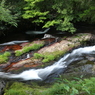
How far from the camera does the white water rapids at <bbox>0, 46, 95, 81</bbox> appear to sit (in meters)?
6.98

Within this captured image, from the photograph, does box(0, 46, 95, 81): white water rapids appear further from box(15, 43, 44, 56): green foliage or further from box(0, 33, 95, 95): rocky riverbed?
box(15, 43, 44, 56): green foliage

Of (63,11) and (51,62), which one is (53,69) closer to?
(51,62)

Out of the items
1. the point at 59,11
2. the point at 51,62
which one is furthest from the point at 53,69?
the point at 59,11

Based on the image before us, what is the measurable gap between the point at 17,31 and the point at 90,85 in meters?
13.4

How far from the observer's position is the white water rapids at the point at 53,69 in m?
6.98

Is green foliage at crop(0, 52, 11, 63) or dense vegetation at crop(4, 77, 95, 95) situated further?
green foliage at crop(0, 52, 11, 63)

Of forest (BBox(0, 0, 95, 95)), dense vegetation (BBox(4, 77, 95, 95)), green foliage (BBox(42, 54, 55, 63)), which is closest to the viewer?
dense vegetation (BBox(4, 77, 95, 95))

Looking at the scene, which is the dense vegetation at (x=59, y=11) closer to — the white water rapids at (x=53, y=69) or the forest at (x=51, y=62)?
the forest at (x=51, y=62)

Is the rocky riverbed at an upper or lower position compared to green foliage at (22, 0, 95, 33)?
lower

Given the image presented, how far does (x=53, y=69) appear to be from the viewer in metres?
7.75

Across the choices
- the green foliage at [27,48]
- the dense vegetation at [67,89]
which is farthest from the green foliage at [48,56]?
the dense vegetation at [67,89]

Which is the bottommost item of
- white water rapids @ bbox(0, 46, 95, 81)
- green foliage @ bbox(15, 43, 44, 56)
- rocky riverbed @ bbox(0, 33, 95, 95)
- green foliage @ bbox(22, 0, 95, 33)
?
white water rapids @ bbox(0, 46, 95, 81)

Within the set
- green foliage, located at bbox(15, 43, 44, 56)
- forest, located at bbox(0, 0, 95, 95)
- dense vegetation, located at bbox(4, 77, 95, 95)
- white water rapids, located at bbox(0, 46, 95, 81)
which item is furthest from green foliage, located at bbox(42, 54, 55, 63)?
dense vegetation, located at bbox(4, 77, 95, 95)

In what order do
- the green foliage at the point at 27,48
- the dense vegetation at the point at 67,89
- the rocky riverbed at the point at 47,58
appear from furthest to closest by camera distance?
the green foliage at the point at 27,48 → the rocky riverbed at the point at 47,58 → the dense vegetation at the point at 67,89
